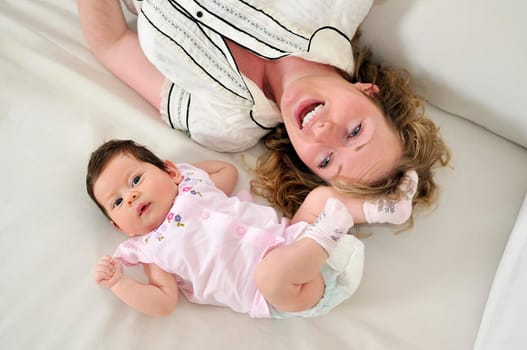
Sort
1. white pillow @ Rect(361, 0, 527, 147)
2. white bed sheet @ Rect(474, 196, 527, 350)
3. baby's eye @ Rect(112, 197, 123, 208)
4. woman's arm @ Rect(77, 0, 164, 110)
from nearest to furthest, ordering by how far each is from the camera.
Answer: white bed sheet @ Rect(474, 196, 527, 350) < baby's eye @ Rect(112, 197, 123, 208) < white pillow @ Rect(361, 0, 527, 147) < woman's arm @ Rect(77, 0, 164, 110)

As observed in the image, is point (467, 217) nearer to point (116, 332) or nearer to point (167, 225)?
point (167, 225)

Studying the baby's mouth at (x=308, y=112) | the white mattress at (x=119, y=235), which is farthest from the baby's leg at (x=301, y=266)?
the baby's mouth at (x=308, y=112)

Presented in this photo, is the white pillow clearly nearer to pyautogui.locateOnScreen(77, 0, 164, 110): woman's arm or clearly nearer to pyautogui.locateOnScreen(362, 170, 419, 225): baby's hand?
pyautogui.locateOnScreen(362, 170, 419, 225): baby's hand

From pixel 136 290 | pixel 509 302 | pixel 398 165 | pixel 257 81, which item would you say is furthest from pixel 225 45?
pixel 509 302

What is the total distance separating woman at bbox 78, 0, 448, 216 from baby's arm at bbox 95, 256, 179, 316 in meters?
0.33

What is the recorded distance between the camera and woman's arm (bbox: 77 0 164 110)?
1.20 m

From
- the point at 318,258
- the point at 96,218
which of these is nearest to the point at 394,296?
the point at 318,258

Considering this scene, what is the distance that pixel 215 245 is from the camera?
3.08 feet

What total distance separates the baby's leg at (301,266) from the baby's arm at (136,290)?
169 mm

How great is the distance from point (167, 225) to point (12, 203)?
12.5 inches

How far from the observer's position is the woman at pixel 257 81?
3.53 ft

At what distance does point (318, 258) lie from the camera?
34.9 inches

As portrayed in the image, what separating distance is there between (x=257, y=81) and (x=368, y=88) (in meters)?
0.27

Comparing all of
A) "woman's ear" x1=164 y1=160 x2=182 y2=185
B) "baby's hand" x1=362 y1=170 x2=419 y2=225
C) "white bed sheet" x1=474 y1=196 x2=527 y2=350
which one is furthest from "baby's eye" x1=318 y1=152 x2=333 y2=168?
"white bed sheet" x1=474 y1=196 x2=527 y2=350
